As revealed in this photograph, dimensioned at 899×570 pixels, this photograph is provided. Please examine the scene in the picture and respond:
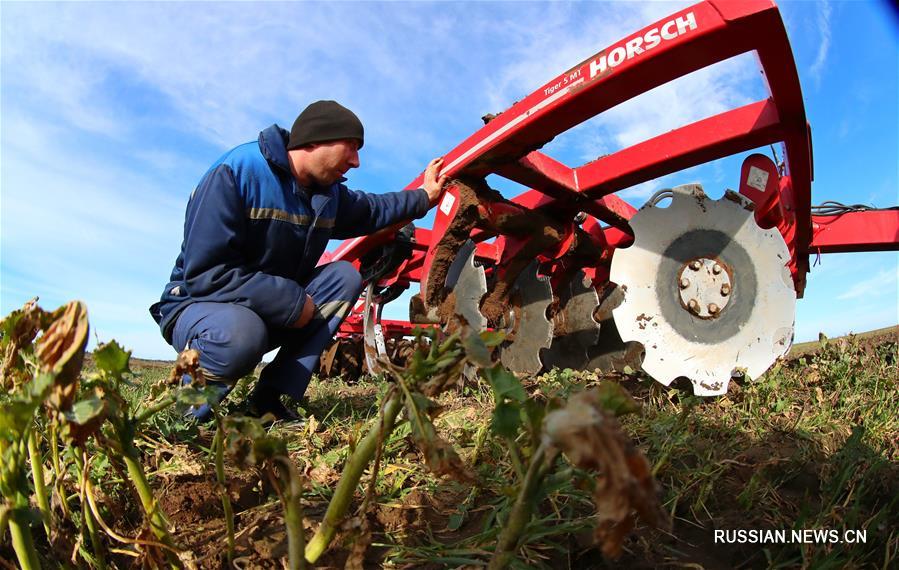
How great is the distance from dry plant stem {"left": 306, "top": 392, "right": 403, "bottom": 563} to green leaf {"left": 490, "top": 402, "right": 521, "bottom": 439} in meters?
0.14

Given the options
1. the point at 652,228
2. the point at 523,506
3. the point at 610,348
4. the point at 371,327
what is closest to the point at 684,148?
the point at 652,228

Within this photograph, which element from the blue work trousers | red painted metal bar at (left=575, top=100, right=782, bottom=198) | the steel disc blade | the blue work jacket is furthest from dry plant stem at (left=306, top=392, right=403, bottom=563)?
the steel disc blade

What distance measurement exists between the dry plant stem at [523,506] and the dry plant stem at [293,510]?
28cm

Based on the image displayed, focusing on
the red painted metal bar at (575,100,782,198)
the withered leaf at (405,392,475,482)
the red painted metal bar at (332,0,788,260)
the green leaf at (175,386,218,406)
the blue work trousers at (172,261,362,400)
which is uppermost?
the red painted metal bar at (332,0,788,260)

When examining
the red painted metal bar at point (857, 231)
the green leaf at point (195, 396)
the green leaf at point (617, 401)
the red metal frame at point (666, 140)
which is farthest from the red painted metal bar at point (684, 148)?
the green leaf at point (195, 396)

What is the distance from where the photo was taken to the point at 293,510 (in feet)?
2.77

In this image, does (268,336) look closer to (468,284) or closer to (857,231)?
(468,284)

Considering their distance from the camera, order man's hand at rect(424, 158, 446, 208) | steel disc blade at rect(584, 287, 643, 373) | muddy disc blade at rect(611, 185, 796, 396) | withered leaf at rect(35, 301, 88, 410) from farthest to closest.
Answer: steel disc blade at rect(584, 287, 643, 373)
man's hand at rect(424, 158, 446, 208)
muddy disc blade at rect(611, 185, 796, 396)
withered leaf at rect(35, 301, 88, 410)

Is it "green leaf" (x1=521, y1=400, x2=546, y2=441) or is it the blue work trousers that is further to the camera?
the blue work trousers

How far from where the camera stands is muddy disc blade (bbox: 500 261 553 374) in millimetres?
3271

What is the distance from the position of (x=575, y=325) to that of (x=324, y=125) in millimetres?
1920

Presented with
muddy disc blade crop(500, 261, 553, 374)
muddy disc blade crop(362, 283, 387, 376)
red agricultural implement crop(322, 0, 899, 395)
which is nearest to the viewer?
red agricultural implement crop(322, 0, 899, 395)

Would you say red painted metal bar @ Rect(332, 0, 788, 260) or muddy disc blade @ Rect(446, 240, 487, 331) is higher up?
red painted metal bar @ Rect(332, 0, 788, 260)

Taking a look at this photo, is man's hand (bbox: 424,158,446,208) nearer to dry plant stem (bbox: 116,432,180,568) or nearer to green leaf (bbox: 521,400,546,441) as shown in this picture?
dry plant stem (bbox: 116,432,180,568)
